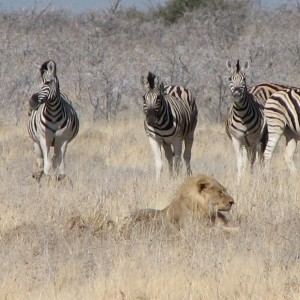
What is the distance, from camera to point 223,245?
25.9ft

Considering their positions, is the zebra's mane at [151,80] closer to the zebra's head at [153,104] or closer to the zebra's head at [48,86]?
the zebra's head at [153,104]

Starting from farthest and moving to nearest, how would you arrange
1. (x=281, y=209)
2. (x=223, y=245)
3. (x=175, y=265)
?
1. (x=281, y=209)
2. (x=223, y=245)
3. (x=175, y=265)

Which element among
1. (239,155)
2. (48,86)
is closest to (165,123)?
(239,155)

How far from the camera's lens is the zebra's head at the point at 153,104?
14.0 m

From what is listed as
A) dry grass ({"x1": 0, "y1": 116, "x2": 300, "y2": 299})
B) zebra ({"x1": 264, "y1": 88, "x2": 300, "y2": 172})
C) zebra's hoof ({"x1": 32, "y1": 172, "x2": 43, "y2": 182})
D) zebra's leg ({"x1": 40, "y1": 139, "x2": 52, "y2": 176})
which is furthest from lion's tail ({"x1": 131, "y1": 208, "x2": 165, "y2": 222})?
zebra ({"x1": 264, "y1": 88, "x2": 300, "y2": 172})

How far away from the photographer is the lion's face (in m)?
8.90

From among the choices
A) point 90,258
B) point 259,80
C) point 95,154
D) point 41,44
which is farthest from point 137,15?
point 90,258

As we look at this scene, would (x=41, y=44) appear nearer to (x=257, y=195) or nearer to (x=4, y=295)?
(x=257, y=195)

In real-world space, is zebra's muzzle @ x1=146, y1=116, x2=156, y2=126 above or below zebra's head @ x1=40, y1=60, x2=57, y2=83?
below

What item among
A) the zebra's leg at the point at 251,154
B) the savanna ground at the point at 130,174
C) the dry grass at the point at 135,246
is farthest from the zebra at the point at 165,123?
the dry grass at the point at 135,246

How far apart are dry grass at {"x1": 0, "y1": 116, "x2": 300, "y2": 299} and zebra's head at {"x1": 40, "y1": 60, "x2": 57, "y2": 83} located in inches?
82.1

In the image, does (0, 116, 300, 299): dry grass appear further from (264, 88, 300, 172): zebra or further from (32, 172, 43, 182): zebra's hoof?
(264, 88, 300, 172): zebra

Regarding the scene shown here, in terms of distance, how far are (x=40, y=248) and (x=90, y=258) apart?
64 cm

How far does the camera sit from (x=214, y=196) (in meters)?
8.93
